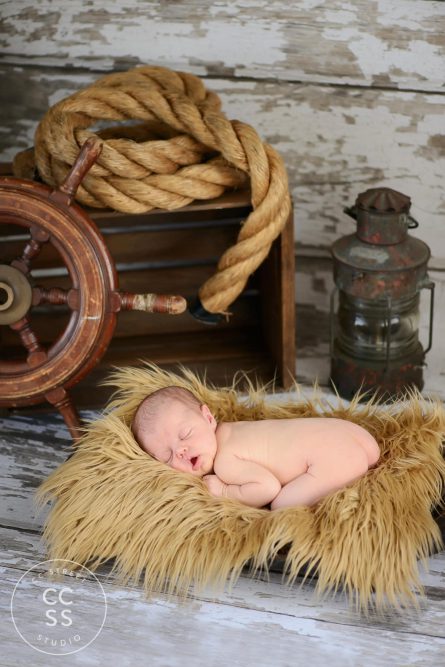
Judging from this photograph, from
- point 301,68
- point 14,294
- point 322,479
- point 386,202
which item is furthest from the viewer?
point 301,68

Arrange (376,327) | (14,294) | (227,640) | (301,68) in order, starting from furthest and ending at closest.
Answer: (301,68)
(376,327)
(14,294)
(227,640)

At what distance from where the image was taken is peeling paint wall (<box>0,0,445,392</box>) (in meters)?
1.86

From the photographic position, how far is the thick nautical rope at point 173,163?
5.14 feet

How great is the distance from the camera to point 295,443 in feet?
4.53

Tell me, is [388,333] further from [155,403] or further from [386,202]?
[155,403]

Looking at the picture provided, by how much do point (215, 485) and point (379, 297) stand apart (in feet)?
1.67

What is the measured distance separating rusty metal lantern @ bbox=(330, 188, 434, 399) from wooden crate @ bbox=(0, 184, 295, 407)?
0.45 ft

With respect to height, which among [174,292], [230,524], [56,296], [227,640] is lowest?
[227,640]

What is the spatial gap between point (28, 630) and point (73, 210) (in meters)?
0.62

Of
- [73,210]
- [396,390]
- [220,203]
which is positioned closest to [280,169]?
[220,203]

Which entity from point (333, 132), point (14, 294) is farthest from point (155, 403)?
point (333, 132)

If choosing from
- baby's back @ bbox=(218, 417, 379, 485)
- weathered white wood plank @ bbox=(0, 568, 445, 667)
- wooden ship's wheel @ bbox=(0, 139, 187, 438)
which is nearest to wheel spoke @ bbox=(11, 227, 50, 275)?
wooden ship's wheel @ bbox=(0, 139, 187, 438)

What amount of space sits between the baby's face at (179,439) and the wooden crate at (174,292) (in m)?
0.41

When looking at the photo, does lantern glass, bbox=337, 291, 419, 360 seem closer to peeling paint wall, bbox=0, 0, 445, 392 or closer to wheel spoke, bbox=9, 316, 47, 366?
peeling paint wall, bbox=0, 0, 445, 392
